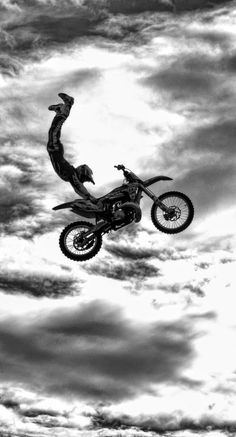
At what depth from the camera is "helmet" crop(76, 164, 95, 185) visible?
4309 centimetres

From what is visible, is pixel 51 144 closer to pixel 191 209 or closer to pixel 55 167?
Answer: pixel 55 167

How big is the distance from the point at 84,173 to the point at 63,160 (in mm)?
1127

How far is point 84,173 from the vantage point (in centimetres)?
4309

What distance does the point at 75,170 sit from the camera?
43.1 meters

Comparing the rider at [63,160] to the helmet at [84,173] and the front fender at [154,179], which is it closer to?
the helmet at [84,173]

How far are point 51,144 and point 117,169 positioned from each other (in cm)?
307

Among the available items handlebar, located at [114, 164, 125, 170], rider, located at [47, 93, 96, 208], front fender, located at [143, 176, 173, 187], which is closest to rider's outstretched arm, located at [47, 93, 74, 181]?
rider, located at [47, 93, 96, 208]

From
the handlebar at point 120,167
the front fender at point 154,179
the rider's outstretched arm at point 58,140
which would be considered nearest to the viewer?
the rider's outstretched arm at point 58,140

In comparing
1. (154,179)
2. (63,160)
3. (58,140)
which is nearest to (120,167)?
(154,179)

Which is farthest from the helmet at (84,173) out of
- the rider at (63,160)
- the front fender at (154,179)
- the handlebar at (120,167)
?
the front fender at (154,179)

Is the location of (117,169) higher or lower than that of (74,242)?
higher

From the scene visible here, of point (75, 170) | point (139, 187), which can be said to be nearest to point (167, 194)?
point (139, 187)

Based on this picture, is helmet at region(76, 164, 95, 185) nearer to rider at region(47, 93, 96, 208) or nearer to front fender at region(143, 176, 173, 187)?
rider at region(47, 93, 96, 208)

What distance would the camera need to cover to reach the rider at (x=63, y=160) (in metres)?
42.3
